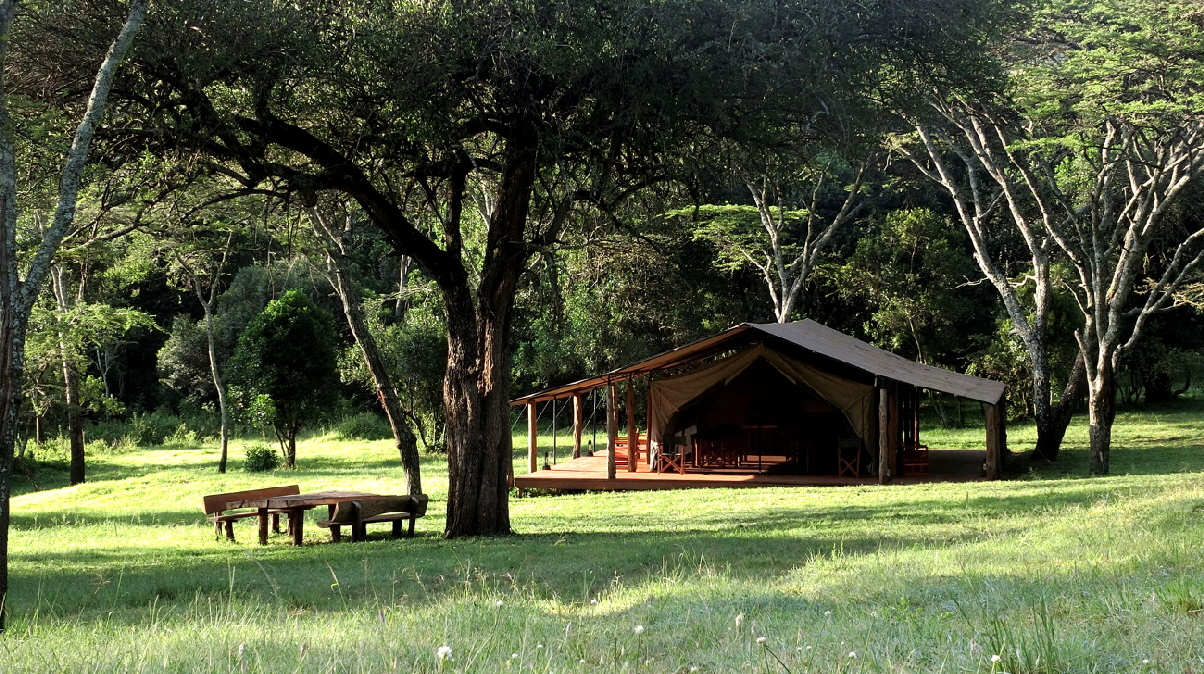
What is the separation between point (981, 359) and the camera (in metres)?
31.1

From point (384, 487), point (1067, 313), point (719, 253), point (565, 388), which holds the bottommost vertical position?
point (384, 487)

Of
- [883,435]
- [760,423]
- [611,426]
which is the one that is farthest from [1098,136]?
[611,426]

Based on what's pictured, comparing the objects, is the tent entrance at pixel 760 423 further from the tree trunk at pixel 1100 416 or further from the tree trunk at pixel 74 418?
the tree trunk at pixel 74 418

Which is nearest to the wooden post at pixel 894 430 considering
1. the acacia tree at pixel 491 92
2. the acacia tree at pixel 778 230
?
the acacia tree at pixel 778 230

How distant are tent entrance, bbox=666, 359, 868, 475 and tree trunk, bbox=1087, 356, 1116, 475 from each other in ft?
14.6

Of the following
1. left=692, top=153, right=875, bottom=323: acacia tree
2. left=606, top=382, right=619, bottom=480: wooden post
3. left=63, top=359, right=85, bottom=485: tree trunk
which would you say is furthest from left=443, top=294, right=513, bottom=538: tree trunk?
left=63, top=359, right=85, bottom=485: tree trunk

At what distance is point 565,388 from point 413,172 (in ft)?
28.1

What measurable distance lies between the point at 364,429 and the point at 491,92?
24270mm

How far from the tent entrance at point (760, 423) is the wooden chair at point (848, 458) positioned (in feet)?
0.89

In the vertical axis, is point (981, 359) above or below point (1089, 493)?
above

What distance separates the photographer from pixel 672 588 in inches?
249

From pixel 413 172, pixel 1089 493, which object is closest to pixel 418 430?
pixel 413 172

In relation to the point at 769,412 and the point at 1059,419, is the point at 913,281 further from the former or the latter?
the point at 769,412

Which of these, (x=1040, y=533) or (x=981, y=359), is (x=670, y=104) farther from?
(x=981, y=359)
